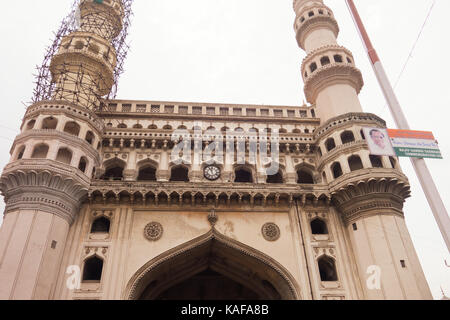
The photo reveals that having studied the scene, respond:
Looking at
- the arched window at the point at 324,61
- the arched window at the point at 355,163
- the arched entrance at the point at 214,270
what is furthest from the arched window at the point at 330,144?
the arched entrance at the point at 214,270

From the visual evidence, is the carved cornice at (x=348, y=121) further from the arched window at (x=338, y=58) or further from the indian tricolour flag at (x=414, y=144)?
the indian tricolour flag at (x=414, y=144)

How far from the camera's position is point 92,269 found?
68.0 ft

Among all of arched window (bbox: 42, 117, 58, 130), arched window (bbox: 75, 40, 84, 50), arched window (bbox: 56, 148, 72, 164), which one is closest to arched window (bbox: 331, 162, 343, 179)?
arched window (bbox: 56, 148, 72, 164)

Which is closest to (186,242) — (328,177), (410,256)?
(328,177)

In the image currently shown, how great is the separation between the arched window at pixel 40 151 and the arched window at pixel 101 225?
463 centimetres

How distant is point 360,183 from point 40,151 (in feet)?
59.0

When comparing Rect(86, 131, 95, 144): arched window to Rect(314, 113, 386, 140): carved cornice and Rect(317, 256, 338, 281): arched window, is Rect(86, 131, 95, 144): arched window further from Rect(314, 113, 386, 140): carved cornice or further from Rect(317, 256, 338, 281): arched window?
Rect(317, 256, 338, 281): arched window

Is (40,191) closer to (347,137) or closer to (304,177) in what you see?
(304,177)

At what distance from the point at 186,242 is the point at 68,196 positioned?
6.71m

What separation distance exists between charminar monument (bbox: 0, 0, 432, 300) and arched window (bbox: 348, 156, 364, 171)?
81 mm

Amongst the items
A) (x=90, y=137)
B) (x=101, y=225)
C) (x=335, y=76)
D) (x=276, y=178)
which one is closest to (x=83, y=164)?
(x=90, y=137)

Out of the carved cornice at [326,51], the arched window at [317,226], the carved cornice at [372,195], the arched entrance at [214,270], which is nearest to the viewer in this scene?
the arched entrance at [214,270]

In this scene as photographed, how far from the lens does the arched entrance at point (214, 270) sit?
19.5m
